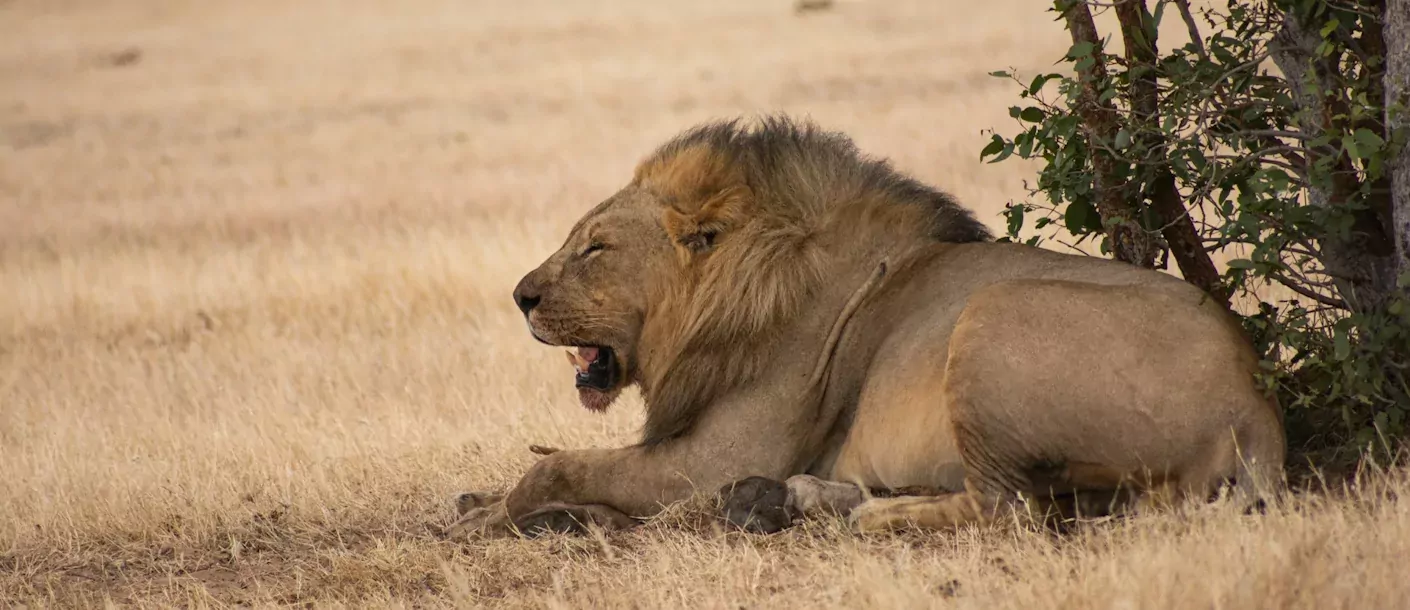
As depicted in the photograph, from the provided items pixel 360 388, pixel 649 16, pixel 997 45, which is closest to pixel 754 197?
pixel 360 388

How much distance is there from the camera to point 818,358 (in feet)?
17.5

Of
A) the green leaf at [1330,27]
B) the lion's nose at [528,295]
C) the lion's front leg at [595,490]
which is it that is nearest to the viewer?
the green leaf at [1330,27]

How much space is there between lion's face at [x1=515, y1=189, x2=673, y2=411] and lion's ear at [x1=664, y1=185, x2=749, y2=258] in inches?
2.8

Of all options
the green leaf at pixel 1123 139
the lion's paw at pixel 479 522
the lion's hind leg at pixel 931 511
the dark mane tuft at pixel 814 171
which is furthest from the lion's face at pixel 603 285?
the green leaf at pixel 1123 139

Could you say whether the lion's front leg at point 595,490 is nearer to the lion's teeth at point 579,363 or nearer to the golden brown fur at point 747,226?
the golden brown fur at point 747,226

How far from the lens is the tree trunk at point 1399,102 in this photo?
15.7ft

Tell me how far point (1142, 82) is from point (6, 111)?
25.7m

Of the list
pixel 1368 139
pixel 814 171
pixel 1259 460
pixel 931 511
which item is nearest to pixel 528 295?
pixel 814 171

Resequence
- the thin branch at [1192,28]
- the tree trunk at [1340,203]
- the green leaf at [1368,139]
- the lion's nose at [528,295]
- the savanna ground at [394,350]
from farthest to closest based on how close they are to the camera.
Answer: the lion's nose at [528,295] → the thin branch at [1192,28] → the tree trunk at [1340,203] → the green leaf at [1368,139] → the savanna ground at [394,350]

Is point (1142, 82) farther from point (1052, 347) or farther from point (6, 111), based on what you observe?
point (6, 111)

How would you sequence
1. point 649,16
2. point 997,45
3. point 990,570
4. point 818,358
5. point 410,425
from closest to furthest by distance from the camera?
1. point 990,570
2. point 818,358
3. point 410,425
4. point 997,45
5. point 649,16

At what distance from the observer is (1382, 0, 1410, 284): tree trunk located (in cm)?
480

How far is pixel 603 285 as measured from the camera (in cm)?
554

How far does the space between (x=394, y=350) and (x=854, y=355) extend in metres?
5.17
